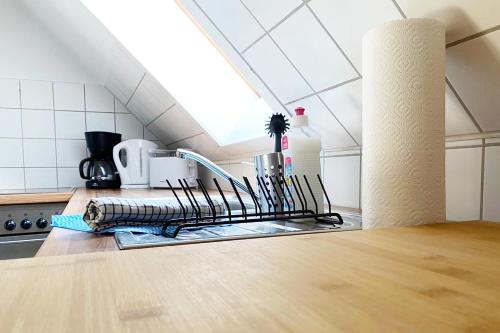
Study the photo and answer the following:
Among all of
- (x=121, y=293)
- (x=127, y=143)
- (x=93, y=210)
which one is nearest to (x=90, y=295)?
(x=121, y=293)

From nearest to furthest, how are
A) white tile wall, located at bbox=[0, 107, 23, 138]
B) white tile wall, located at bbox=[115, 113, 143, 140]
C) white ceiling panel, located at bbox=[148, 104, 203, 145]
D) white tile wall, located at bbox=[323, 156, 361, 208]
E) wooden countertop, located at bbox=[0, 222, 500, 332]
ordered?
wooden countertop, located at bbox=[0, 222, 500, 332] < white tile wall, located at bbox=[323, 156, 361, 208] < white ceiling panel, located at bbox=[148, 104, 203, 145] < white tile wall, located at bbox=[0, 107, 23, 138] < white tile wall, located at bbox=[115, 113, 143, 140]

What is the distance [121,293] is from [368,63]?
1.71 feet

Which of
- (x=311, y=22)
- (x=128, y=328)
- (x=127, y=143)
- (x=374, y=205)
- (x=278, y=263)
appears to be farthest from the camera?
(x=127, y=143)

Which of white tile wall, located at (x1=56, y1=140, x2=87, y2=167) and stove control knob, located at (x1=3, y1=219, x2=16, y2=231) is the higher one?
white tile wall, located at (x1=56, y1=140, x2=87, y2=167)

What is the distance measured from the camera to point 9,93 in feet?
6.97

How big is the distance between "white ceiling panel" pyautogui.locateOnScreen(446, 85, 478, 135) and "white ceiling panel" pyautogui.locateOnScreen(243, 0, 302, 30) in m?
0.38

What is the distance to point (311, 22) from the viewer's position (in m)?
0.84

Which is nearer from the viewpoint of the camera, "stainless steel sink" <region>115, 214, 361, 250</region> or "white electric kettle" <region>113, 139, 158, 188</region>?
"stainless steel sink" <region>115, 214, 361, 250</region>

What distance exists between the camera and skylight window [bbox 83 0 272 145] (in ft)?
5.00

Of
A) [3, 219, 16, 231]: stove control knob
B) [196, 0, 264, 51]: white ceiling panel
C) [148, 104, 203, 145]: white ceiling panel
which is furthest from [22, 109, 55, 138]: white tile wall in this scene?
[196, 0, 264, 51]: white ceiling panel

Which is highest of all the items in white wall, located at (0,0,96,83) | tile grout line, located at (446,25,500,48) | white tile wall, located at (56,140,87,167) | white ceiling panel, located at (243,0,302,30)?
white wall, located at (0,0,96,83)

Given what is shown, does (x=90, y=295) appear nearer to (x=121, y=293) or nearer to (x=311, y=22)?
(x=121, y=293)

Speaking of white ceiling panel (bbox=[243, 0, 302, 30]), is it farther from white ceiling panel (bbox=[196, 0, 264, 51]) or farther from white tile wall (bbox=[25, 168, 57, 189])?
white tile wall (bbox=[25, 168, 57, 189])

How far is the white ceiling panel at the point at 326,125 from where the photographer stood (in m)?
1.00
